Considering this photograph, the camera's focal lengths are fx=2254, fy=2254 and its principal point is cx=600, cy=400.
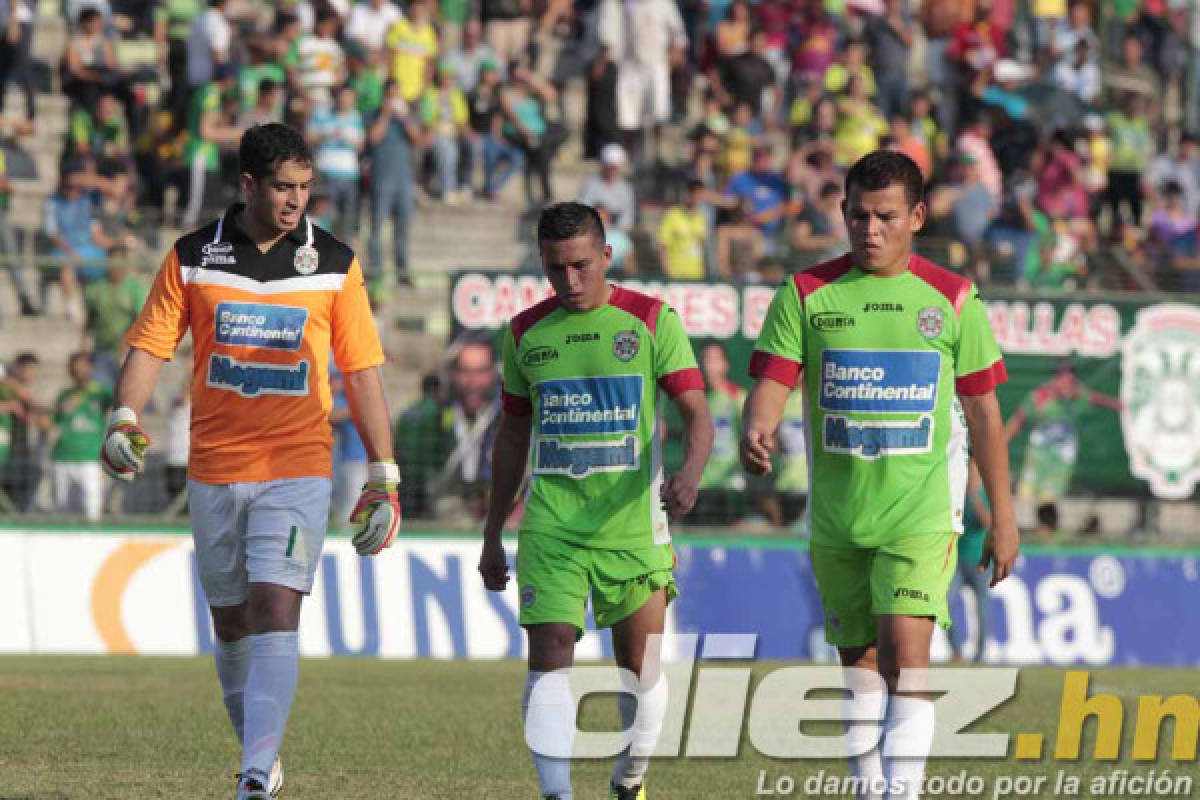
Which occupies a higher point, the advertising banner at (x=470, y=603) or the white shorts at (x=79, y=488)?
the white shorts at (x=79, y=488)

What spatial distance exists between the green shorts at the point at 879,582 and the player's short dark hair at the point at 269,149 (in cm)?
252

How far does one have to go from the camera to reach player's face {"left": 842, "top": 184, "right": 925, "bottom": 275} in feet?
27.0

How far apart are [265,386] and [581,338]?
1270 millimetres

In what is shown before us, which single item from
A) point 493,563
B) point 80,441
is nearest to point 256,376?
point 493,563

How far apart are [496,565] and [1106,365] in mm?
11797

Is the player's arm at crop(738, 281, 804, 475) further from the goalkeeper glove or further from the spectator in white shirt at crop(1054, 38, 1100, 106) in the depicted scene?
the spectator in white shirt at crop(1054, 38, 1100, 106)

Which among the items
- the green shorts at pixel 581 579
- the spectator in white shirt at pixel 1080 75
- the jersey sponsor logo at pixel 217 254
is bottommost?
the green shorts at pixel 581 579

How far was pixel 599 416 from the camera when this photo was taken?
8.95 meters

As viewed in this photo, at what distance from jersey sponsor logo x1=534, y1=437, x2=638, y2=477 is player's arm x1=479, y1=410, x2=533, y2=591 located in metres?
0.24

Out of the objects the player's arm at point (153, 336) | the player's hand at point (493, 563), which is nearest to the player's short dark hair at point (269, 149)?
the player's arm at point (153, 336)

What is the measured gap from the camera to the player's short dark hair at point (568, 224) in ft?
28.8

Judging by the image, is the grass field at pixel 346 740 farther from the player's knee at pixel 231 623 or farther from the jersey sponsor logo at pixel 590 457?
the jersey sponsor logo at pixel 590 457

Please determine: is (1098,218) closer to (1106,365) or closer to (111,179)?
(1106,365)

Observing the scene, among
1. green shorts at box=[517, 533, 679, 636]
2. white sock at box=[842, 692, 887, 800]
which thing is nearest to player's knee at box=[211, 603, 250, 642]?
green shorts at box=[517, 533, 679, 636]
